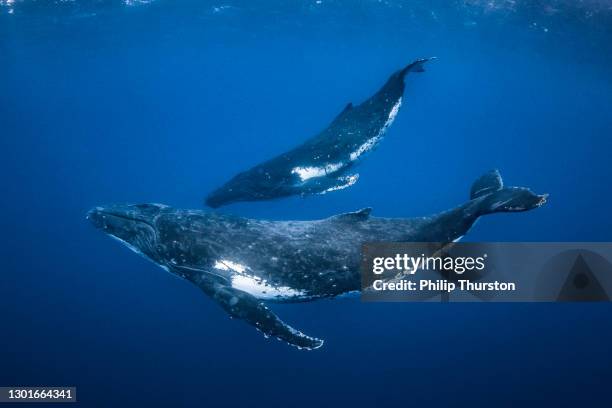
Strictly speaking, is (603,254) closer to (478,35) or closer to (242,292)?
(242,292)

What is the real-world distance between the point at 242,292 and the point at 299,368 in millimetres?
8473

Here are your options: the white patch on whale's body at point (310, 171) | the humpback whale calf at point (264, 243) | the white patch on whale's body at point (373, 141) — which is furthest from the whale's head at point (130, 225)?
the white patch on whale's body at point (373, 141)

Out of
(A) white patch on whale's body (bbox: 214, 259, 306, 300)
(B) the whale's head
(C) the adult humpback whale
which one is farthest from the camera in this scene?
(C) the adult humpback whale

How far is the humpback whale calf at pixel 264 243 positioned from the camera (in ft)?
22.0

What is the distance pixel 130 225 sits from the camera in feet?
23.0

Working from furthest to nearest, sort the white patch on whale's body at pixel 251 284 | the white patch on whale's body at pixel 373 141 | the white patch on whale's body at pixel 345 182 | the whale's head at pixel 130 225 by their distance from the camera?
1. the white patch on whale's body at pixel 373 141
2. the white patch on whale's body at pixel 345 182
3. the whale's head at pixel 130 225
4. the white patch on whale's body at pixel 251 284

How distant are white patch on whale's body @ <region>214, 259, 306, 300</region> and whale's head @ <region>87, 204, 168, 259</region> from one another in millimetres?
1335

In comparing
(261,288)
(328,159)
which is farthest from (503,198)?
(328,159)

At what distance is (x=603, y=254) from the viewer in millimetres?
8609

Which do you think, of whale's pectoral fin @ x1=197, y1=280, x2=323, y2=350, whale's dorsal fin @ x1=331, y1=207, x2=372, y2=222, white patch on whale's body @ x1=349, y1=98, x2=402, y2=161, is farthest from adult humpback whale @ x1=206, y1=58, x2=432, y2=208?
whale's pectoral fin @ x1=197, y1=280, x2=323, y2=350

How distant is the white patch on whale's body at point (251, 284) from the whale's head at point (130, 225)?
1335mm

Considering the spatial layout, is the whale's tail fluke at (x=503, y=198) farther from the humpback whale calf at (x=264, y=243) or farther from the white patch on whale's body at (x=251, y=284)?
the white patch on whale's body at (x=251, y=284)

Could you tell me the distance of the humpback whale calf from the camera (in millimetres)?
6715

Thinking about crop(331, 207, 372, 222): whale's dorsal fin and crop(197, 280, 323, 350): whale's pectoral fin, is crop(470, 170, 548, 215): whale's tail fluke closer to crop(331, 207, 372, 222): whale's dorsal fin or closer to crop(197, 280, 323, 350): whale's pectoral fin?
crop(331, 207, 372, 222): whale's dorsal fin
